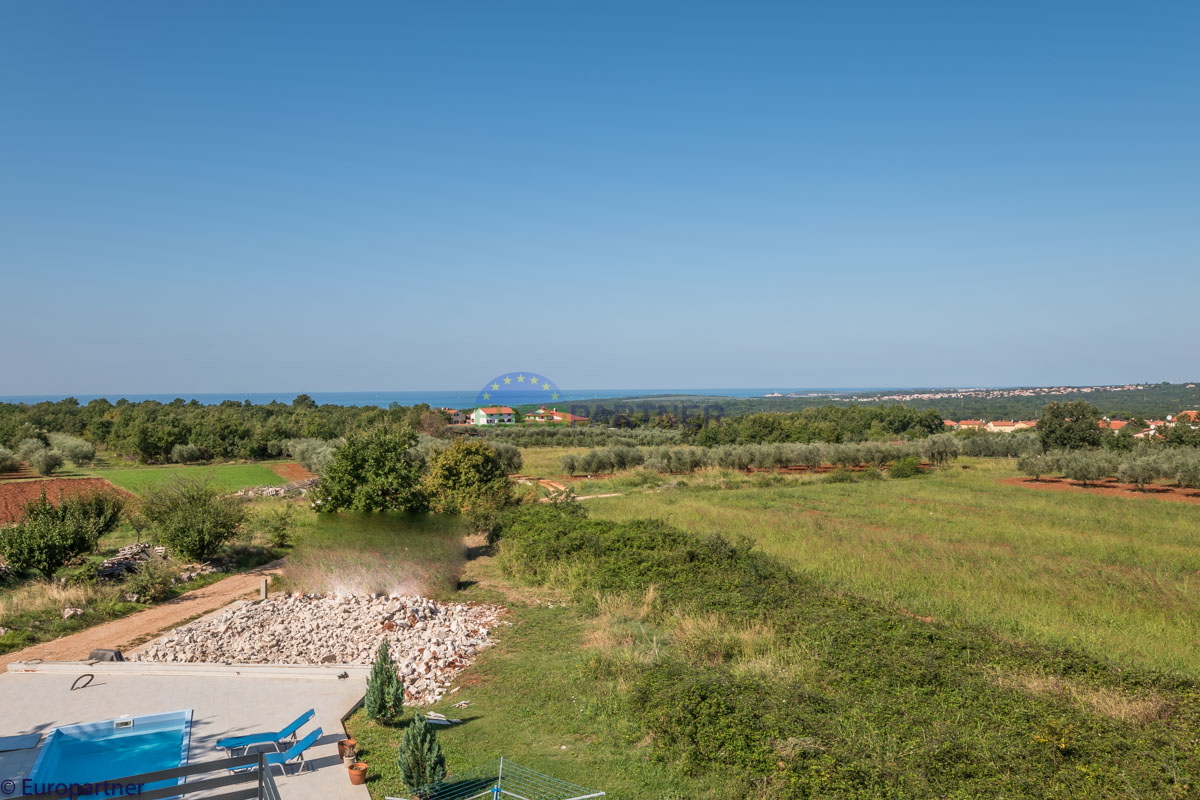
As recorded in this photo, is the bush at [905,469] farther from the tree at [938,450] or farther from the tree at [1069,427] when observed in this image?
the tree at [1069,427]

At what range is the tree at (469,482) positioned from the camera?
2169cm

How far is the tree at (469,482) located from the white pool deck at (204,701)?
11.4 metres

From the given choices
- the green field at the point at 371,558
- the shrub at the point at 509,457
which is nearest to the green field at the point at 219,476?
the shrub at the point at 509,457

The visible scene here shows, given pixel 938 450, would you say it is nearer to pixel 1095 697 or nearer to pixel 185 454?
pixel 1095 697

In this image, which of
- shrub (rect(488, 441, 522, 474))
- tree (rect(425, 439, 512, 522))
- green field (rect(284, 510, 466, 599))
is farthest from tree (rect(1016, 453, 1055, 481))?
green field (rect(284, 510, 466, 599))

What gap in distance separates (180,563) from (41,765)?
39.5 ft

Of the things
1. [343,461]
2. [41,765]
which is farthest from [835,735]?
[343,461]

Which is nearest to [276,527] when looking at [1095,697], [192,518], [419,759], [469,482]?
[192,518]

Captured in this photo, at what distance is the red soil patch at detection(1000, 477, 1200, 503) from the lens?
29.5m

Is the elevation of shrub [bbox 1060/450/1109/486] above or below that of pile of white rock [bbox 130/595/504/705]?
below

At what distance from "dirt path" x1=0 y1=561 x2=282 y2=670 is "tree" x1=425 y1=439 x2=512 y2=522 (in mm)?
6730

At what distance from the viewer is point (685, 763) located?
6.73 m

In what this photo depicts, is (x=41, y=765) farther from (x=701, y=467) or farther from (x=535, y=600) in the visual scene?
(x=701, y=467)

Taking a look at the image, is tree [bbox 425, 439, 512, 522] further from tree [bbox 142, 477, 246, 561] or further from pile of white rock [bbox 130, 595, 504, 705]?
pile of white rock [bbox 130, 595, 504, 705]
